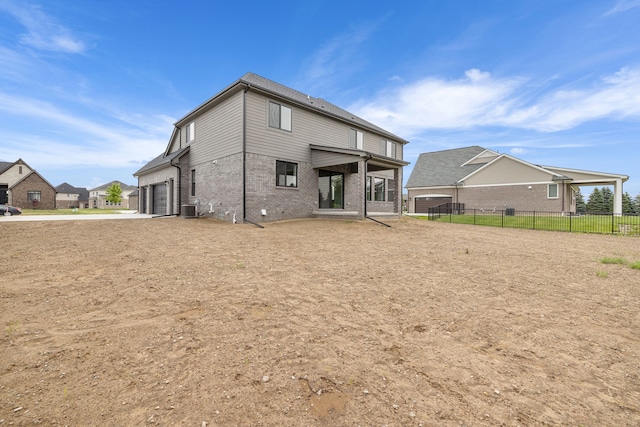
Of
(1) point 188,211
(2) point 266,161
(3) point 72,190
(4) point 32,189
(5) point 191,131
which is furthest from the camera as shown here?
(3) point 72,190

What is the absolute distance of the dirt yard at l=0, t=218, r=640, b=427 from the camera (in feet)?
6.40

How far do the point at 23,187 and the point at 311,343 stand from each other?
56.9 meters

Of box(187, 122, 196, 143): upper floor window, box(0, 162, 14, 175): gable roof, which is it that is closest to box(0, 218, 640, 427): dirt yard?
box(187, 122, 196, 143): upper floor window

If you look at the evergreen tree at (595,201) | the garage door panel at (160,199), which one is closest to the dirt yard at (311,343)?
the garage door panel at (160,199)

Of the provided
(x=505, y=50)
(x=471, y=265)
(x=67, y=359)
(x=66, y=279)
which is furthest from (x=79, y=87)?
(x=505, y=50)

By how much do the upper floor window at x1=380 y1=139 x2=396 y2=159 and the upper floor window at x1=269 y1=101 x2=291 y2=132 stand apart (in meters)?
9.20

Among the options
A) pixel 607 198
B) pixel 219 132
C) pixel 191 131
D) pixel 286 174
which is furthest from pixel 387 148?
pixel 607 198

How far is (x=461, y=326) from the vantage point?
3354 millimetres

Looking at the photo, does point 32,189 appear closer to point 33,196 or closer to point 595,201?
point 33,196

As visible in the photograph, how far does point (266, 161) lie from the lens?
540 inches

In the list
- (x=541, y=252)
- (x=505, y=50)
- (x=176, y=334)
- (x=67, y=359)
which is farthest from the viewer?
(x=505, y=50)

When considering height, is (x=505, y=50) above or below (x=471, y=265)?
above

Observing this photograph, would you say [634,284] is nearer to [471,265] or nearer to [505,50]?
[471,265]

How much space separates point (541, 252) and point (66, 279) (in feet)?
38.5
